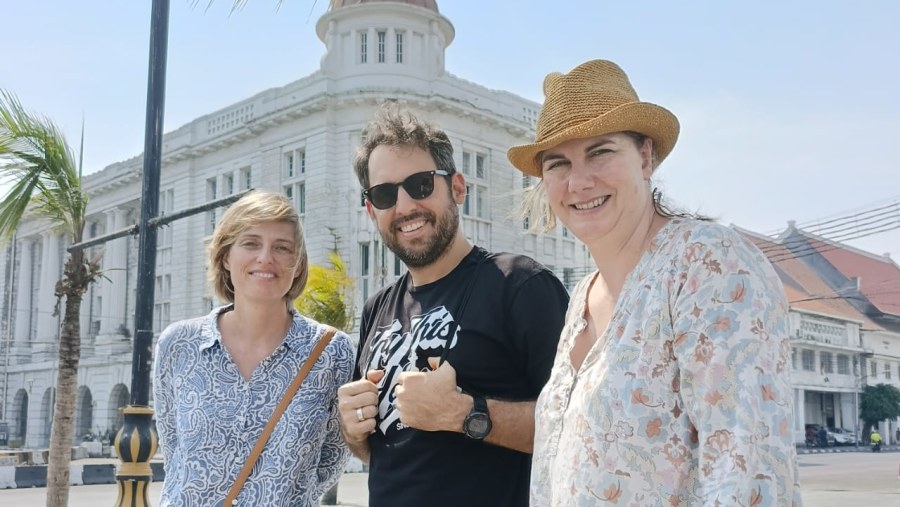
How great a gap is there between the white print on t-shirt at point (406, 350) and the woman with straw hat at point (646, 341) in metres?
0.48

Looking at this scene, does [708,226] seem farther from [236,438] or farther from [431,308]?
[236,438]

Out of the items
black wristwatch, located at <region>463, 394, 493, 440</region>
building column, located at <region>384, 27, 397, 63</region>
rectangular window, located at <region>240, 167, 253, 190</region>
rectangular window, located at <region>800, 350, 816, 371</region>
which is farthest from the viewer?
rectangular window, located at <region>800, 350, 816, 371</region>

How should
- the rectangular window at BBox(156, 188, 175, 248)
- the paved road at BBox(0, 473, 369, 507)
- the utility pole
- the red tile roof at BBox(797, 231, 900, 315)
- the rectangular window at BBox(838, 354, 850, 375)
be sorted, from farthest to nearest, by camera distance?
the red tile roof at BBox(797, 231, 900, 315) < the rectangular window at BBox(838, 354, 850, 375) < the rectangular window at BBox(156, 188, 175, 248) < the paved road at BBox(0, 473, 369, 507) < the utility pole

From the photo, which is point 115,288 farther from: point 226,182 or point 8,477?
point 8,477

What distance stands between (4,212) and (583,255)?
28.8m

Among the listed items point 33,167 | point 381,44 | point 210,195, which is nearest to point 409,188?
point 33,167

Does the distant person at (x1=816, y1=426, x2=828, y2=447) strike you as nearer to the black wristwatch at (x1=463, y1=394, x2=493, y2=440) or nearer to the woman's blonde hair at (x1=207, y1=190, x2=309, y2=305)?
the woman's blonde hair at (x1=207, y1=190, x2=309, y2=305)

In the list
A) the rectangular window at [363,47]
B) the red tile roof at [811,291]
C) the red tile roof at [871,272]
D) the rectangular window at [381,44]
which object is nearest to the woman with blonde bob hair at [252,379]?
the rectangular window at [363,47]

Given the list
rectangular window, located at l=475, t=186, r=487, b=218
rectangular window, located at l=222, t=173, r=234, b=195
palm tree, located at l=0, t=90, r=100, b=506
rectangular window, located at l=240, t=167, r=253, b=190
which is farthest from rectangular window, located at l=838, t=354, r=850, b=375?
palm tree, located at l=0, t=90, r=100, b=506

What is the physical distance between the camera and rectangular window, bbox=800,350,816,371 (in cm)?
5025

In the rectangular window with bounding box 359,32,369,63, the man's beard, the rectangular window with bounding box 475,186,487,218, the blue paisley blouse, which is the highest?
the rectangular window with bounding box 359,32,369,63

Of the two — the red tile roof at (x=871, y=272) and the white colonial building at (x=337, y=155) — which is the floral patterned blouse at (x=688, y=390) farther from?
the red tile roof at (x=871, y=272)

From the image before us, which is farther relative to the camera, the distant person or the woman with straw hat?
the distant person

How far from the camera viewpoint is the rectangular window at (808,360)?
5025cm
